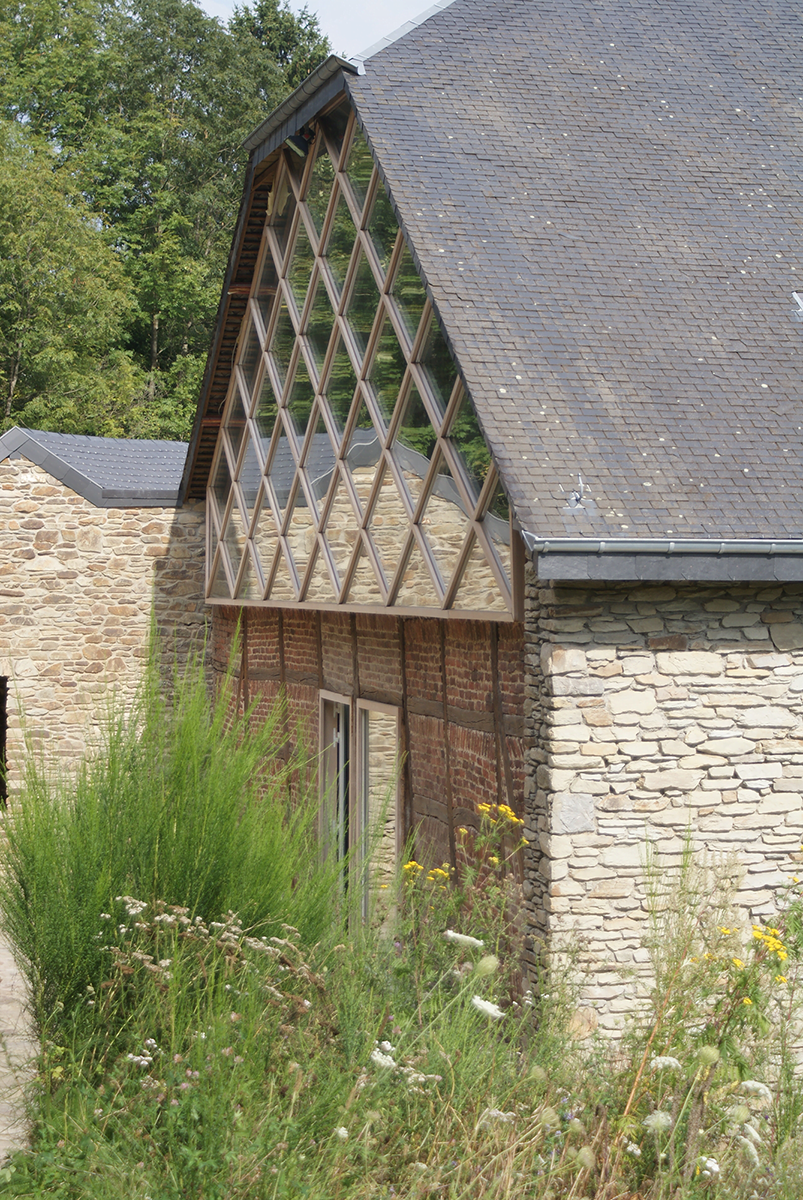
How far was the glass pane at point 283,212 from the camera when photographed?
35.0 ft

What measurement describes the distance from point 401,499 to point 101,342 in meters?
18.1

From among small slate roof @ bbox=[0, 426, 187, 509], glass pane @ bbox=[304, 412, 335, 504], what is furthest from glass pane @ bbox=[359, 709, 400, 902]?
small slate roof @ bbox=[0, 426, 187, 509]

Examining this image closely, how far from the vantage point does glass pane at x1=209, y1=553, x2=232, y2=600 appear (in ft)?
41.2

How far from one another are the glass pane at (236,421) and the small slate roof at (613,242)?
4.25 metres

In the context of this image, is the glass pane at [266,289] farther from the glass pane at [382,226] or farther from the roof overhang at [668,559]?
the roof overhang at [668,559]

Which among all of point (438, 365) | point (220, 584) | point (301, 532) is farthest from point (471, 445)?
point (220, 584)

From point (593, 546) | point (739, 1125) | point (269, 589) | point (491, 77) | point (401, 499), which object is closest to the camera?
point (739, 1125)

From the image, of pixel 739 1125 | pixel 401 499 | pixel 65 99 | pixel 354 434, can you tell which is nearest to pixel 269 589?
pixel 354 434

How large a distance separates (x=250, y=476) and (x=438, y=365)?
15.0 ft

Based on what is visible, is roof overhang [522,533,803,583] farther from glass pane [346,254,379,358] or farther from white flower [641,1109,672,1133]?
glass pane [346,254,379,358]

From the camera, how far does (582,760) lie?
628 cm

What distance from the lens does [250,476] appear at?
11.8 m

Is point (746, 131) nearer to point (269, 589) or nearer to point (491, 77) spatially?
point (491, 77)

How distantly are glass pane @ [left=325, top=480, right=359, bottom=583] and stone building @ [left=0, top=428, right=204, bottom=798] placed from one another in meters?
4.27
